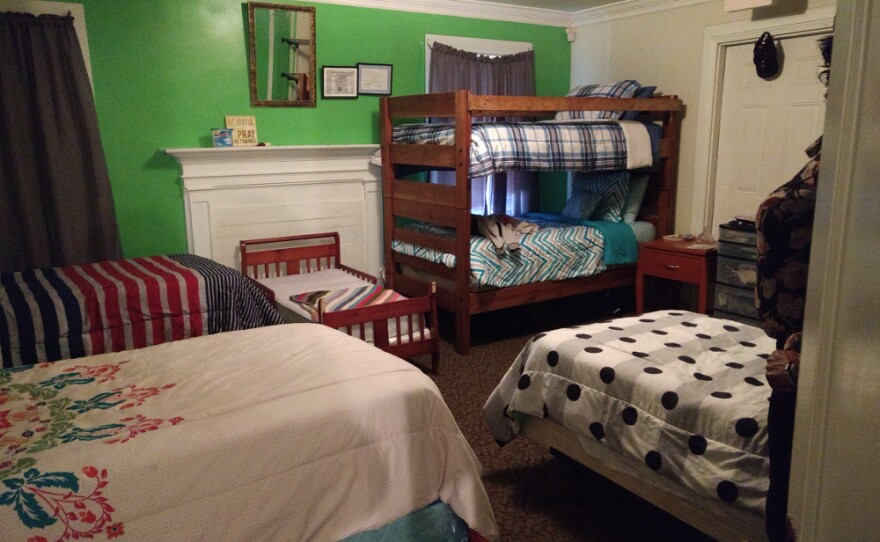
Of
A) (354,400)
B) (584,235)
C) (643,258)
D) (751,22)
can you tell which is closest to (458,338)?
(584,235)

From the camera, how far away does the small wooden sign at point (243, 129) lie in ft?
12.8

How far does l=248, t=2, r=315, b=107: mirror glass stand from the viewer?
3906 mm

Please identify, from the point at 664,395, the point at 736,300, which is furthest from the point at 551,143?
the point at 664,395

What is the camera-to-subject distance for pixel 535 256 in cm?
392

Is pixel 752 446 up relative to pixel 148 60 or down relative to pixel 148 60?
down

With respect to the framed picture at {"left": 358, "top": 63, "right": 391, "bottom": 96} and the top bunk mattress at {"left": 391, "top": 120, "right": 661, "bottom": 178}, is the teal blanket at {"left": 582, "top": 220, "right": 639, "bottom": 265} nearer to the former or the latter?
the top bunk mattress at {"left": 391, "top": 120, "right": 661, "bottom": 178}

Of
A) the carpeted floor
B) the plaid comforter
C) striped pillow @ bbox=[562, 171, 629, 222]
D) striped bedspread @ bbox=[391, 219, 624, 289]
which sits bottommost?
the carpeted floor

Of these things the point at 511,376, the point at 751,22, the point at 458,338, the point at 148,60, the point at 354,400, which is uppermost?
the point at 751,22

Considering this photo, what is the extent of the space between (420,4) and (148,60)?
1.86 meters

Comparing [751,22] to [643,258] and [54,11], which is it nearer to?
[643,258]

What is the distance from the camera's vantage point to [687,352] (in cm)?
201

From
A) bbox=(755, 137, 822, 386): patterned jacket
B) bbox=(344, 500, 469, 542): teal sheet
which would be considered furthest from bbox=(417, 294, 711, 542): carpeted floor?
bbox=(755, 137, 822, 386): patterned jacket

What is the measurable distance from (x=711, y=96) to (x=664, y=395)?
10.3 feet

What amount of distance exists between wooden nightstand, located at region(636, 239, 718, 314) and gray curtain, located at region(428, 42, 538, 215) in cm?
113
